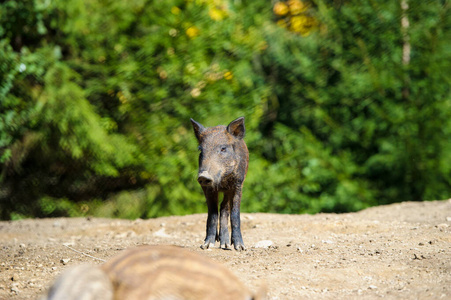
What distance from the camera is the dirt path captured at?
4.00 m

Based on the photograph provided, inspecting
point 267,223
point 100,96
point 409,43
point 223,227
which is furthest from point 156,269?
point 409,43

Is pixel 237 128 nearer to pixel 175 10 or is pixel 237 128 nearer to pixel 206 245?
pixel 206 245

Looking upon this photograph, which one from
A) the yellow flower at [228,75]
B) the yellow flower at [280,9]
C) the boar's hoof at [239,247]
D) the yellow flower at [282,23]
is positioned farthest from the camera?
the yellow flower at [280,9]

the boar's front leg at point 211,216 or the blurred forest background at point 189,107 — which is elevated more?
the blurred forest background at point 189,107

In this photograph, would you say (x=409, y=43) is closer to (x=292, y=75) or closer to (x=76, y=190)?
(x=292, y=75)

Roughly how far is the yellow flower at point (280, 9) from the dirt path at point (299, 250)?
548cm

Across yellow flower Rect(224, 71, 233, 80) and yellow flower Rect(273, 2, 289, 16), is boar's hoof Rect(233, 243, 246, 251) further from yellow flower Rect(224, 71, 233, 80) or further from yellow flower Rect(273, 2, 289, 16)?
yellow flower Rect(273, 2, 289, 16)

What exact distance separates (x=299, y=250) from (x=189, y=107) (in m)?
4.83

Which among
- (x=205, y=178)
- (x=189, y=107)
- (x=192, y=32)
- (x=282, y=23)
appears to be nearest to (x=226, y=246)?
(x=205, y=178)

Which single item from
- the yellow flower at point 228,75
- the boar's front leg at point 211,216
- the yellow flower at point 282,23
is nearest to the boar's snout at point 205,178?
the boar's front leg at point 211,216

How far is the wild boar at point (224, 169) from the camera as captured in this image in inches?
188

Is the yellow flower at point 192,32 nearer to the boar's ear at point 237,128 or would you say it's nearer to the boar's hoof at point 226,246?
the boar's ear at point 237,128

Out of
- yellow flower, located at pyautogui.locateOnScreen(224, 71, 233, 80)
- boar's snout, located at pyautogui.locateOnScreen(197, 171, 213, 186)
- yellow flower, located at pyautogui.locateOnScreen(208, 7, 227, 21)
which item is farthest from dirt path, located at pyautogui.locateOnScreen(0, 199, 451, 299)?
yellow flower, located at pyautogui.locateOnScreen(208, 7, 227, 21)

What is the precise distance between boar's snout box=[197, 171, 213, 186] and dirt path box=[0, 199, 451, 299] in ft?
1.99
